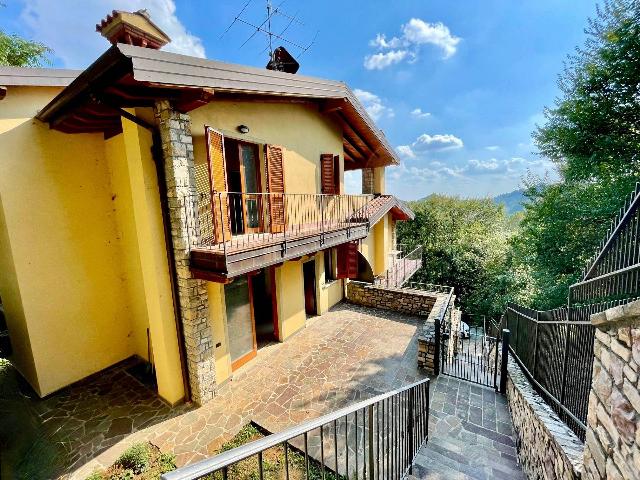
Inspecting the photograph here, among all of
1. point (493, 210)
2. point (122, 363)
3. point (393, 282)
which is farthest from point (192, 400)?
point (493, 210)

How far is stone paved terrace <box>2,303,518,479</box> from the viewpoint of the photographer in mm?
4863

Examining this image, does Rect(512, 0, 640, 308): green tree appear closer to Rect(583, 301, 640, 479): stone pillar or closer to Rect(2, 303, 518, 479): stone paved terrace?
Rect(2, 303, 518, 479): stone paved terrace

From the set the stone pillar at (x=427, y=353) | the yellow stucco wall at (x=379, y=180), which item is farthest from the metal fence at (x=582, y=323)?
the yellow stucco wall at (x=379, y=180)

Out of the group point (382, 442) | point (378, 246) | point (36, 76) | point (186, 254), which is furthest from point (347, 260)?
point (36, 76)

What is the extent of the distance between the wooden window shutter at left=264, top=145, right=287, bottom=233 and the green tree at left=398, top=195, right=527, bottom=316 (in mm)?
17192

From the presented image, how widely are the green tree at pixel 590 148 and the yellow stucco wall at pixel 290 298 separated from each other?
1092cm

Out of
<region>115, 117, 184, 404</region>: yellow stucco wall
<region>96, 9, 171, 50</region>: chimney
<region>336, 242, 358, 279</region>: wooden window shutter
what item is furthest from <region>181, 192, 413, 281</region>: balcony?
<region>96, 9, 171, 50</region>: chimney

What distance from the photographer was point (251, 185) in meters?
7.43

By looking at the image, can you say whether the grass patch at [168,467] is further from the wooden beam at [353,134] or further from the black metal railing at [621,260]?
the wooden beam at [353,134]

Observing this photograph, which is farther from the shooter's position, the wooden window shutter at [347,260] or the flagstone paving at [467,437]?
the wooden window shutter at [347,260]

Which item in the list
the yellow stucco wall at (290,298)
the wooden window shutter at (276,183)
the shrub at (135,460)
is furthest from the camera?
the yellow stucco wall at (290,298)

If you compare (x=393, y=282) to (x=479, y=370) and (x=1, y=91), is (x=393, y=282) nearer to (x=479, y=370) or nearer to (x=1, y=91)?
(x=479, y=370)

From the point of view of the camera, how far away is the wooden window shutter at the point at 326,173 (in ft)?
33.9

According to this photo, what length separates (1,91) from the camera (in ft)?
17.9
